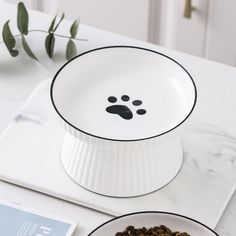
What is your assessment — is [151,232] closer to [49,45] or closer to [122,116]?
[122,116]

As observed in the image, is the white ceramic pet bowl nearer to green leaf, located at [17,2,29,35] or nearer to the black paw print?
the black paw print

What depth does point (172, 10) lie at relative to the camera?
1824 millimetres

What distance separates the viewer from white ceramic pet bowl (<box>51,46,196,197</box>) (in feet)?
3.34

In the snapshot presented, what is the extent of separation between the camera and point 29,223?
1.02m

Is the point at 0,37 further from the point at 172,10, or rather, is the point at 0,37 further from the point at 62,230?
the point at 172,10

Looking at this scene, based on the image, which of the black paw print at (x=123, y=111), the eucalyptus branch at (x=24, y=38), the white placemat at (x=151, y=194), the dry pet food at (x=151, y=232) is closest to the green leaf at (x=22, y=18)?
the eucalyptus branch at (x=24, y=38)

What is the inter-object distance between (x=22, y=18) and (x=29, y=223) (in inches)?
14.9

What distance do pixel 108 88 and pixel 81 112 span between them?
6cm

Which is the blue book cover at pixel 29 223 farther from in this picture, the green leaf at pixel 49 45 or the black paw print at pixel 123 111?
the green leaf at pixel 49 45

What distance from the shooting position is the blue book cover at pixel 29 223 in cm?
101

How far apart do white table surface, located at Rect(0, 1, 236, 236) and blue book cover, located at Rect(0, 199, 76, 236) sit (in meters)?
0.02

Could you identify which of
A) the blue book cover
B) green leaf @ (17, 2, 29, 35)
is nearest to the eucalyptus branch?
green leaf @ (17, 2, 29, 35)

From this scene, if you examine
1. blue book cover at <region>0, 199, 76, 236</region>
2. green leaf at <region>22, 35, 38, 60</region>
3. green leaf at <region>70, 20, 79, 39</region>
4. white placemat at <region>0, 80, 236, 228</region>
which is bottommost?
blue book cover at <region>0, 199, 76, 236</region>

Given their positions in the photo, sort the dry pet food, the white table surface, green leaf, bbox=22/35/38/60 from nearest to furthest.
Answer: the dry pet food
the white table surface
green leaf, bbox=22/35/38/60
